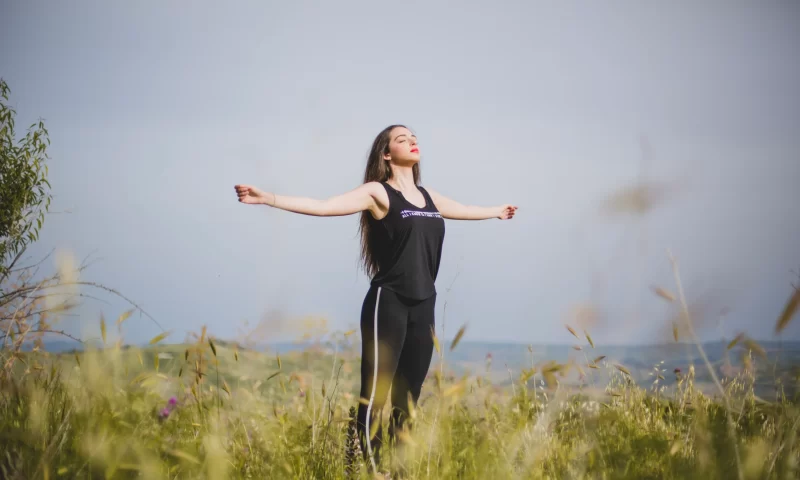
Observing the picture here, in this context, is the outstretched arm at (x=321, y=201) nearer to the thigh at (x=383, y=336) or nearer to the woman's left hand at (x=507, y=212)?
the thigh at (x=383, y=336)

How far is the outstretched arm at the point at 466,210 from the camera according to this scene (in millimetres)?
4215

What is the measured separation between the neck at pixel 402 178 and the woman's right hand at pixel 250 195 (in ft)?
3.50

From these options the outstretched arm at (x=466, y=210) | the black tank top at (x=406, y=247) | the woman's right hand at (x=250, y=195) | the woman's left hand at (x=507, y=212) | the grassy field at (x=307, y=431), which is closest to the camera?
the grassy field at (x=307, y=431)

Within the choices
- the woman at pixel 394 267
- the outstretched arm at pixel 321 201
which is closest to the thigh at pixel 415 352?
the woman at pixel 394 267

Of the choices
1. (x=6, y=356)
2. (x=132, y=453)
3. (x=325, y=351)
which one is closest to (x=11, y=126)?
(x=6, y=356)

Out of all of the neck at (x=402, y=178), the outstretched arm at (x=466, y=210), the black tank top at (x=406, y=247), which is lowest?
the black tank top at (x=406, y=247)

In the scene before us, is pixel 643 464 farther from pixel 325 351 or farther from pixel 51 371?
pixel 51 371

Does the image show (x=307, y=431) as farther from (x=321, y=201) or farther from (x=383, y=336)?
(x=321, y=201)

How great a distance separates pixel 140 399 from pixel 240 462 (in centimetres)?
57

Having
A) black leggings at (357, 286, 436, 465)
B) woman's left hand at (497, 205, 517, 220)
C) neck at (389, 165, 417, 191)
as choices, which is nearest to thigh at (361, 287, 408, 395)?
black leggings at (357, 286, 436, 465)

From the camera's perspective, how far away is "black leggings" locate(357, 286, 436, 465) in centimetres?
332

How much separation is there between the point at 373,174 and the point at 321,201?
75 centimetres

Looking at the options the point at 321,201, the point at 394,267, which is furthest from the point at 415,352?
the point at 321,201

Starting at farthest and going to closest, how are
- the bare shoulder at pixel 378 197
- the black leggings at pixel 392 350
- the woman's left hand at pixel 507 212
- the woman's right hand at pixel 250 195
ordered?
the woman's left hand at pixel 507 212 < the bare shoulder at pixel 378 197 < the black leggings at pixel 392 350 < the woman's right hand at pixel 250 195
